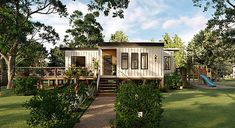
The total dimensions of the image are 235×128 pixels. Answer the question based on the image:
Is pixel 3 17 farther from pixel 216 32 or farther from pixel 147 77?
pixel 216 32

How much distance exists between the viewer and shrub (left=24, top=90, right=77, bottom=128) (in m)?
9.23

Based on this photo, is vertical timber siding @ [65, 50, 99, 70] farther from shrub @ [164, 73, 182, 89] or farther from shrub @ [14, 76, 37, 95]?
shrub @ [164, 73, 182, 89]

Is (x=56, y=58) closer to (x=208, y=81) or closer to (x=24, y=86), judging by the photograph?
(x=208, y=81)

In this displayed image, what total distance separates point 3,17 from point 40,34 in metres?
6.81

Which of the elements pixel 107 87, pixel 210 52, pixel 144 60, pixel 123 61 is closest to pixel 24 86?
pixel 107 87

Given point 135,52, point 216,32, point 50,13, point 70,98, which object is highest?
point 50,13

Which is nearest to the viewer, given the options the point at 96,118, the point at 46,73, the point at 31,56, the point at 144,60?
the point at 96,118

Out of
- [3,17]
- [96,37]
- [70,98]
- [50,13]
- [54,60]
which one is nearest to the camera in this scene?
[70,98]

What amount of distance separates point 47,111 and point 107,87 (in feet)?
52.4

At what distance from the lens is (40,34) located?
32969mm

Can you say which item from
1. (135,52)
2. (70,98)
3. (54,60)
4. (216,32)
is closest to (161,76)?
(135,52)

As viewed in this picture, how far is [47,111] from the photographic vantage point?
9.23 meters

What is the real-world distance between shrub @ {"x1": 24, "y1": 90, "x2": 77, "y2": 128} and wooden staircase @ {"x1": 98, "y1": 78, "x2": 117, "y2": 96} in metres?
14.2

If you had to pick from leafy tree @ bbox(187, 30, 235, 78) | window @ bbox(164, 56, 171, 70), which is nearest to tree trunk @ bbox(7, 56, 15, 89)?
window @ bbox(164, 56, 171, 70)
